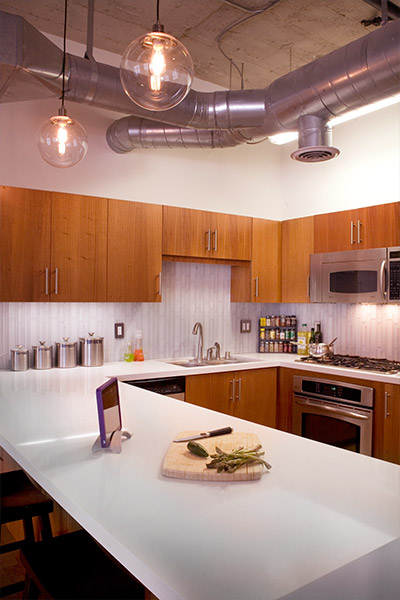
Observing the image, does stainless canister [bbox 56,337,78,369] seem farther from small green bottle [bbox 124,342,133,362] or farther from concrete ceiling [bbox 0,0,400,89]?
concrete ceiling [bbox 0,0,400,89]

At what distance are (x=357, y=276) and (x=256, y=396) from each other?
126 centimetres

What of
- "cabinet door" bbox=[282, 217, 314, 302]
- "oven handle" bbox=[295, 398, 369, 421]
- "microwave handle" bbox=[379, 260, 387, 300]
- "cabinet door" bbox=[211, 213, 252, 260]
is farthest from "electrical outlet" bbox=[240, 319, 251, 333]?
"microwave handle" bbox=[379, 260, 387, 300]

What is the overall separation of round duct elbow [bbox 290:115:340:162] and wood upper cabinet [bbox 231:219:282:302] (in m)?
1.63

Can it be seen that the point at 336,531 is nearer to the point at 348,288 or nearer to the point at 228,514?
the point at 228,514

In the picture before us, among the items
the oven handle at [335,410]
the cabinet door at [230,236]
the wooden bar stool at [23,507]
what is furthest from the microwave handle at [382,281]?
the wooden bar stool at [23,507]

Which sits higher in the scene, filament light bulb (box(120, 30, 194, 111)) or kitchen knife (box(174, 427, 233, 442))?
filament light bulb (box(120, 30, 194, 111))

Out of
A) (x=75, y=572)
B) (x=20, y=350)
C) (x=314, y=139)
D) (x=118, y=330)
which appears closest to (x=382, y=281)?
(x=314, y=139)

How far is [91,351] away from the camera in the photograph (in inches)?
144

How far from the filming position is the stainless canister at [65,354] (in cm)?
355

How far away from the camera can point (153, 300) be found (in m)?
3.86

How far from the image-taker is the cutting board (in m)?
1.41

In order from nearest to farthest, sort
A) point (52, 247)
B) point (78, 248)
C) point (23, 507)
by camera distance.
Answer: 1. point (23, 507)
2. point (52, 247)
3. point (78, 248)

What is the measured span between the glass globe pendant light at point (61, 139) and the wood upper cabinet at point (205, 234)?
1584mm

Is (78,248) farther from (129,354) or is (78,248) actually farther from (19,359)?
(129,354)
